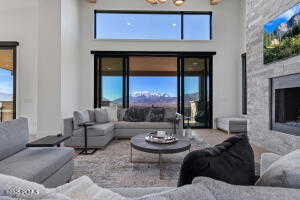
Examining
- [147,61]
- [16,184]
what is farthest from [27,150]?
[147,61]

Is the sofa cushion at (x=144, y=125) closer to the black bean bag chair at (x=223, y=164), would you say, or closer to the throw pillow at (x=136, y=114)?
the throw pillow at (x=136, y=114)

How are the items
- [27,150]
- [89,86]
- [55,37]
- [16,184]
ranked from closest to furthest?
[16,184]
[27,150]
[55,37]
[89,86]

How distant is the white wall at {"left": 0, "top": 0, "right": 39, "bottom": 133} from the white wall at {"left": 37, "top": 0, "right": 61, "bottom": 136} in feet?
3.21

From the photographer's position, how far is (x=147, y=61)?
6914 mm

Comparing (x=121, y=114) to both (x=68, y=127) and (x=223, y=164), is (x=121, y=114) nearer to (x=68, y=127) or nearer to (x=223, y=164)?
(x=68, y=127)

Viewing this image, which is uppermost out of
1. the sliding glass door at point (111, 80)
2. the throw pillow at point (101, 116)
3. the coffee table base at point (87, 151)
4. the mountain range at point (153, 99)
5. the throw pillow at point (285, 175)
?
the sliding glass door at point (111, 80)

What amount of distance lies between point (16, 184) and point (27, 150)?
1.80 meters

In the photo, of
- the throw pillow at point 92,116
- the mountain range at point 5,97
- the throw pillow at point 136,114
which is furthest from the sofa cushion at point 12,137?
the mountain range at point 5,97

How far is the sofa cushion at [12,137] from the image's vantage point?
6.29ft

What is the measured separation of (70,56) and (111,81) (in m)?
1.68

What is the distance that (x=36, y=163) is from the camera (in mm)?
1781

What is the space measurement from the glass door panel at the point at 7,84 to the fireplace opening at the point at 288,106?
6701 millimetres

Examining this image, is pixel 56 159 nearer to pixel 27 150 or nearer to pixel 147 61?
pixel 27 150

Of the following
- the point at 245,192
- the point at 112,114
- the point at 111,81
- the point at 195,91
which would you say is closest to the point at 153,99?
the point at 195,91
